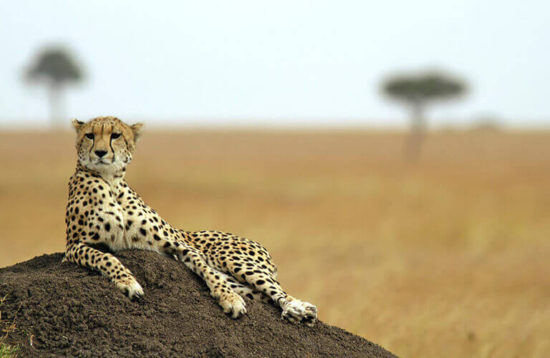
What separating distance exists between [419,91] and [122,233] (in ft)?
123

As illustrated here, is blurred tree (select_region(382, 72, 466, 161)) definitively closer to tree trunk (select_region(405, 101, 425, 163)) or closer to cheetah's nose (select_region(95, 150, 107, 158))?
tree trunk (select_region(405, 101, 425, 163))

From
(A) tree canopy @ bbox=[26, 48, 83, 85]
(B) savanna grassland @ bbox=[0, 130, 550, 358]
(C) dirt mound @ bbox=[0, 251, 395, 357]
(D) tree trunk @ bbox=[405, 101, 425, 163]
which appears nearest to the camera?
(C) dirt mound @ bbox=[0, 251, 395, 357]

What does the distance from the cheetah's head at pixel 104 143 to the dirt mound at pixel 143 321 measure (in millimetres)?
524

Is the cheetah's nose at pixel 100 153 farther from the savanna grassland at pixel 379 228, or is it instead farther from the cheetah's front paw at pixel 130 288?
the savanna grassland at pixel 379 228

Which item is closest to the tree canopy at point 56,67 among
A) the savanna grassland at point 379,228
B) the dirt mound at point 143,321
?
the savanna grassland at point 379,228

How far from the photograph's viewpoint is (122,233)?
4.09 metres

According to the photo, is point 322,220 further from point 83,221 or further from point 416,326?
point 83,221

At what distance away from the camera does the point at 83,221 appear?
407 centimetres

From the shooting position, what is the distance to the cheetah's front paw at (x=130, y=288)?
387 cm

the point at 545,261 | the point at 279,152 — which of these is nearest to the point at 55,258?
the point at 545,261

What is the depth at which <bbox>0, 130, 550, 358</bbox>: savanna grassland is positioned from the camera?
7.47 m

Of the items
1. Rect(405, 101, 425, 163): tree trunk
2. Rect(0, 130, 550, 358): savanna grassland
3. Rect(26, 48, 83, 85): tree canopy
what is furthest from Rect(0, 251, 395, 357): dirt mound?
Rect(26, 48, 83, 85): tree canopy

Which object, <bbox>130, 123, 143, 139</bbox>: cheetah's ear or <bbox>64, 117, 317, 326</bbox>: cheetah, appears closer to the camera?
<bbox>64, 117, 317, 326</bbox>: cheetah

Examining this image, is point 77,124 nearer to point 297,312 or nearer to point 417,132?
point 297,312
